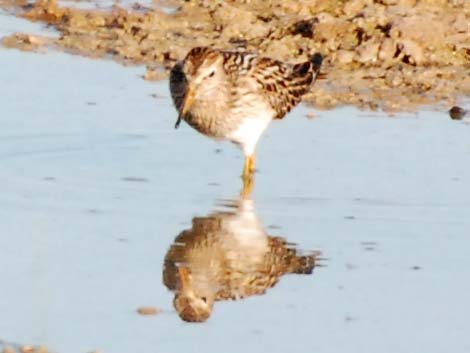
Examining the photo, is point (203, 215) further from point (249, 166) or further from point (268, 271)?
point (249, 166)

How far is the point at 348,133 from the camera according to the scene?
11180 mm

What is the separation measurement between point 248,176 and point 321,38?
3572mm

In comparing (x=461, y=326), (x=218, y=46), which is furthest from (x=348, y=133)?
(x=461, y=326)

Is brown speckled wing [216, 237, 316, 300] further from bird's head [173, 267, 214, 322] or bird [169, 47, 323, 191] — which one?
bird [169, 47, 323, 191]

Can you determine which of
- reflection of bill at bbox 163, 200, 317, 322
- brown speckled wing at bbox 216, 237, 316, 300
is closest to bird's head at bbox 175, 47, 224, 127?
reflection of bill at bbox 163, 200, 317, 322

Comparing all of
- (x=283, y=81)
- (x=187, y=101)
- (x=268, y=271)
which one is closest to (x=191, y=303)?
(x=268, y=271)

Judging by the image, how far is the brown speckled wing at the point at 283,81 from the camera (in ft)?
35.4

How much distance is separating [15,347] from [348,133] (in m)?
4.62

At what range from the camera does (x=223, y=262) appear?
332 inches

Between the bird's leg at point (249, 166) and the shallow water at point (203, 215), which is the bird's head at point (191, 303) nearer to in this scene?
the shallow water at point (203, 215)

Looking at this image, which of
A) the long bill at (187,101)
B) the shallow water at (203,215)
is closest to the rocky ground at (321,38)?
the shallow water at (203,215)

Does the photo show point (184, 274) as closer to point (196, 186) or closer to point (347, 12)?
point (196, 186)

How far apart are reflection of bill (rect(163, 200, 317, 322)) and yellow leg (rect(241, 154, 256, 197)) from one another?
45 centimetres

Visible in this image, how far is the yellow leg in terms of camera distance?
32.4 ft
